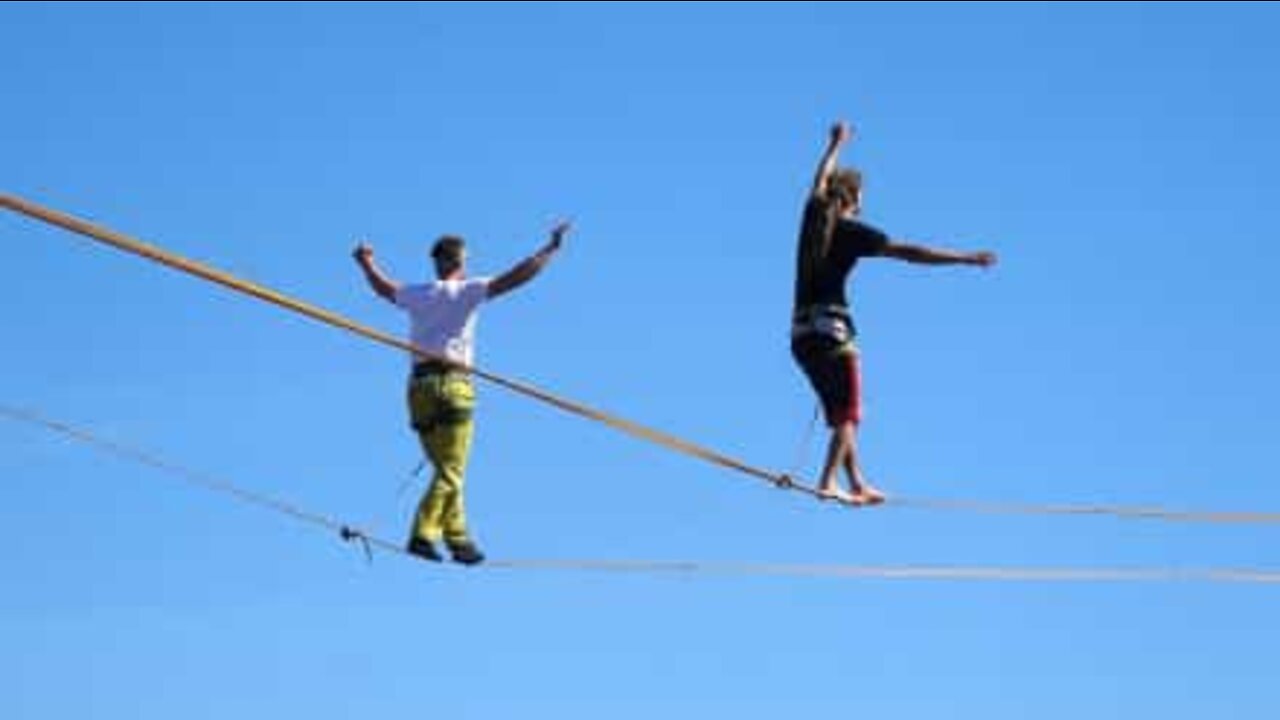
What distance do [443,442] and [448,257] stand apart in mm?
1059

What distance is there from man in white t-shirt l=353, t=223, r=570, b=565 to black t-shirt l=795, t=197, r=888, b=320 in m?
1.64

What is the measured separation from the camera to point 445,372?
15.3m

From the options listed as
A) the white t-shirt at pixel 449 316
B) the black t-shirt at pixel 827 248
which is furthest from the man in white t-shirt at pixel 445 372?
the black t-shirt at pixel 827 248

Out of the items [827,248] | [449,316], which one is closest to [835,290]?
[827,248]

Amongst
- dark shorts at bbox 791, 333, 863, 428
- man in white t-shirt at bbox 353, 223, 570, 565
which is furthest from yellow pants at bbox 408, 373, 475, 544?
dark shorts at bbox 791, 333, 863, 428

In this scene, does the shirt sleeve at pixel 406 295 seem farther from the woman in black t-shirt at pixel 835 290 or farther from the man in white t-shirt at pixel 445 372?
the woman in black t-shirt at pixel 835 290

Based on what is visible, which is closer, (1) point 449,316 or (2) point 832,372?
(1) point 449,316

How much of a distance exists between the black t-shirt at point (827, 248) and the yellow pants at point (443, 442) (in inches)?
83.6

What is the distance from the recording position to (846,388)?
1612 cm

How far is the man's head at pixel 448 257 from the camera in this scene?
15.3 m

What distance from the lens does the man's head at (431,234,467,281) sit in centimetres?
1527

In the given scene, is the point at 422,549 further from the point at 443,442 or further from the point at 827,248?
the point at 827,248

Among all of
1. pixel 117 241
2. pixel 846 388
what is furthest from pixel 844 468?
pixel 117 241

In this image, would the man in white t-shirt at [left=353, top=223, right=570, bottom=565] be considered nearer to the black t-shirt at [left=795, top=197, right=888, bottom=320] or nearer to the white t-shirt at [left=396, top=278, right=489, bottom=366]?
the white t-shirt at [left=396, top=278, right=489, bottom=366]
